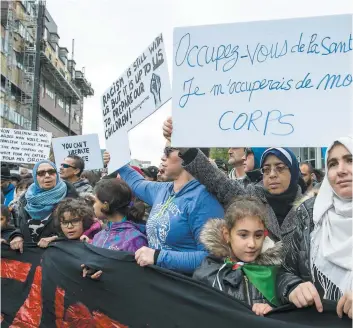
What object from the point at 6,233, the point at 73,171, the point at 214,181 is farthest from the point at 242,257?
the point at 73,171

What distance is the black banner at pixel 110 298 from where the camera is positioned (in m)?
1.95

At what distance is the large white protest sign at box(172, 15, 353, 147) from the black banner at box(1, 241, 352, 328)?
780mm

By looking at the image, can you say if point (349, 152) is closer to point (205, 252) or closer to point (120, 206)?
point (205, 252)

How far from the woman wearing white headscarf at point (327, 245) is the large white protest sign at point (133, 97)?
1271 millimetres

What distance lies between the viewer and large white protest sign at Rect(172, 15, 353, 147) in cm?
229

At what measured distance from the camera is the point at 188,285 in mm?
2209

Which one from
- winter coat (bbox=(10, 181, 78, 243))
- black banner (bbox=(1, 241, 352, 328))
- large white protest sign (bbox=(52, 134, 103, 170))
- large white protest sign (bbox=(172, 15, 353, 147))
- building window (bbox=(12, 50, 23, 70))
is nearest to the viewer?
black banner (bbox=(1, 241, 352, 328))

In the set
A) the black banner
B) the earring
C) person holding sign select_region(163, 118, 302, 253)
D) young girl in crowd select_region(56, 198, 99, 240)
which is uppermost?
person holding sign select_region(163, 118, 302, 253)

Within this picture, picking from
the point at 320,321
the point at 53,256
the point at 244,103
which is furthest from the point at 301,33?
the point at 53,256

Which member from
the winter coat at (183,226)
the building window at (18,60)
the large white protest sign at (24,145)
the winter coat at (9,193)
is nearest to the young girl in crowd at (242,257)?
the winter coat at (183,226)

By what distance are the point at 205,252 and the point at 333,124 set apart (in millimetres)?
923

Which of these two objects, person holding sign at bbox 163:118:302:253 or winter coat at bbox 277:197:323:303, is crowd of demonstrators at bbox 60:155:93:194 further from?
winter coat at bbox 277:197:323:303

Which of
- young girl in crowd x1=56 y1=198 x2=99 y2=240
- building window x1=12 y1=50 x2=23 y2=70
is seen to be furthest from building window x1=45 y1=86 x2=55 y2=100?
young girl in crowd x1=56 y1=198 x2=99 y2=240

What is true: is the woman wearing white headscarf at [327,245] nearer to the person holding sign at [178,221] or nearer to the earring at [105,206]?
the person holding sign at [178,221]
